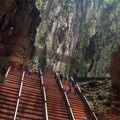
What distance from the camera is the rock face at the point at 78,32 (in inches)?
1473

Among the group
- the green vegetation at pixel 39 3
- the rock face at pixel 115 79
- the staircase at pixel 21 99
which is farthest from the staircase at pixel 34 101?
the green vegetation at pixel 39 3

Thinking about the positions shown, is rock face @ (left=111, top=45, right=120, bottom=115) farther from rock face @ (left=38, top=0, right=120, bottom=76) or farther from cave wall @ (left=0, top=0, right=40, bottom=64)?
rock face @ (left=38, top=0, right=120, bottom=76)

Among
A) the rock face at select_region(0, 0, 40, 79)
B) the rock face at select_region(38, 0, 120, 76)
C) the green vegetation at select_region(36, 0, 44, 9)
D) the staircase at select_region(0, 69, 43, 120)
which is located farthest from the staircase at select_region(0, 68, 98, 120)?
the rock face at select_region(38, 0, 120, 76)

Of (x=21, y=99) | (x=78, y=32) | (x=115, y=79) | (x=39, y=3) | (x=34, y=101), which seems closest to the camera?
(x=115, y=79)

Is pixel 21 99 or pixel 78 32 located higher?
pixel 78 32

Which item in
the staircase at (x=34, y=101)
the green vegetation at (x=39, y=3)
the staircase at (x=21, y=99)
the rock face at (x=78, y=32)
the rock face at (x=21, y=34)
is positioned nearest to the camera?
the staircase at (x=21, y=99)

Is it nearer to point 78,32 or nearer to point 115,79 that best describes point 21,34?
point 78,32

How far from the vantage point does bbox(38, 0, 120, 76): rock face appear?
3741 centimetres

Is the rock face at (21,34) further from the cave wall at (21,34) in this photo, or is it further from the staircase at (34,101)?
the staircase at (34,101)

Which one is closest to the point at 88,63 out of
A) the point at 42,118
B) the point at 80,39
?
the point at 80,39

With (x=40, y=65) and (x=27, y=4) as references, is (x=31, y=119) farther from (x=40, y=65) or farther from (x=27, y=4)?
(x=40, y=65)

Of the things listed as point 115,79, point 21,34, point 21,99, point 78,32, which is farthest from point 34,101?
point 78,32

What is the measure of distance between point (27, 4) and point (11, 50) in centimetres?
517

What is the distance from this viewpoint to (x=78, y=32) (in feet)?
142
